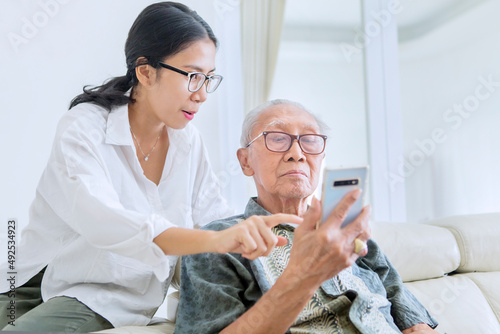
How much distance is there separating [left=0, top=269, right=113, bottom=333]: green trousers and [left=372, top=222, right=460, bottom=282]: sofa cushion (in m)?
1.11

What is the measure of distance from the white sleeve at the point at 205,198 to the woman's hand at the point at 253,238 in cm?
68

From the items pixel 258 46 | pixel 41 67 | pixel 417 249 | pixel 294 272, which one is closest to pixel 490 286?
pixel 417 249

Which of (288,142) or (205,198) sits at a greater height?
(288,142)

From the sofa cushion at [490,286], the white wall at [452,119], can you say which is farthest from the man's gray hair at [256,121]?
the white wall at [452,119]

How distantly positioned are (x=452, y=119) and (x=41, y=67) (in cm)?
273

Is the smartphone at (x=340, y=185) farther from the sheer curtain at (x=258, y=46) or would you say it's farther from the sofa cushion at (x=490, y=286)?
the sheer curtain at (x=258, y=46)

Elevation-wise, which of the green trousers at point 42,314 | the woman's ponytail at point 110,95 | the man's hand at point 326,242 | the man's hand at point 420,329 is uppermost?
the woman's ponytail at point 110,95

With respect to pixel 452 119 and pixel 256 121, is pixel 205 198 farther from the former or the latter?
pixel 452 119

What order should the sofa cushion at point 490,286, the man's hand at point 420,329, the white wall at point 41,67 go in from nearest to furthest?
the man's hand at point 420,329 → the sofa cushion at point 490,286 → the white wall at point 41,67

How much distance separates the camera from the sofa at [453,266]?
1.99 metres

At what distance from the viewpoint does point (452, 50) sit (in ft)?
12.4

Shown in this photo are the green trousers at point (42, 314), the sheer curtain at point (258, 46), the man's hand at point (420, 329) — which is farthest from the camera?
the sheer curtain at point (258, 46)

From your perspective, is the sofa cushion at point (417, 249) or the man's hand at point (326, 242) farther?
the sofa cushion at point (417, 249)

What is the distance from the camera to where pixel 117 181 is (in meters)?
1.51
